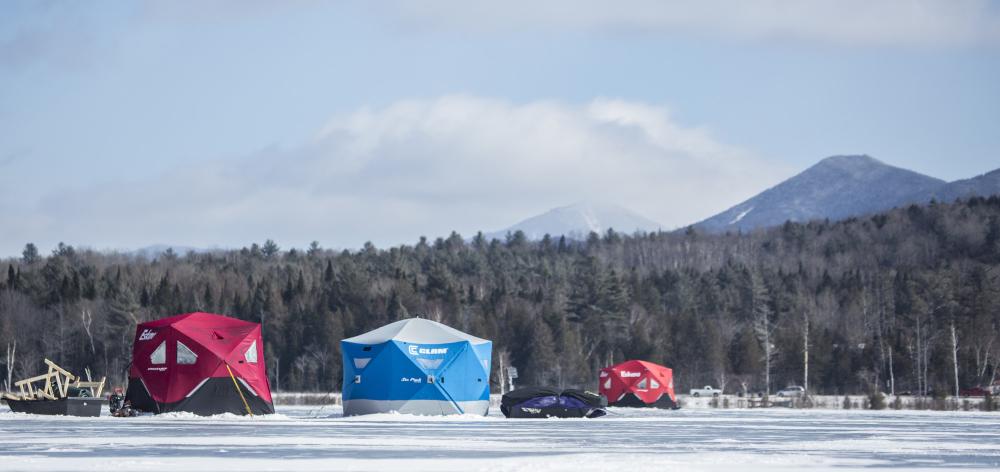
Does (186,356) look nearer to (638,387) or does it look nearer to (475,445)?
(475,445)

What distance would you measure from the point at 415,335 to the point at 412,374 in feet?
6.98

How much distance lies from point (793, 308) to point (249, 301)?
59069 mm

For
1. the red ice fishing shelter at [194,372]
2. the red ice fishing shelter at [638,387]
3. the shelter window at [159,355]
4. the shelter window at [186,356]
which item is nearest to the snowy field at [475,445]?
the red ice fishing shelter at [194,372]

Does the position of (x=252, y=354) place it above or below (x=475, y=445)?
above

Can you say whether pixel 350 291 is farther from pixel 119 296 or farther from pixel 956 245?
pixel 956 245

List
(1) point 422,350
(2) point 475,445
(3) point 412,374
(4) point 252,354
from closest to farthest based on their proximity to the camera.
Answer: (2) point 475,445, (4) point 252,354, (3) point 412,374, (1) point 422,350

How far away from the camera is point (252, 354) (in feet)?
159

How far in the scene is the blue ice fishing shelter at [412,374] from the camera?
50.1 metres

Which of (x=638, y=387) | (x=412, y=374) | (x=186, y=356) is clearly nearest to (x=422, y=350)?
(x=412, y=374)

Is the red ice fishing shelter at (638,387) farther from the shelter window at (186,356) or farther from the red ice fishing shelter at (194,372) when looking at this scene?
the shelter window at (186,356)

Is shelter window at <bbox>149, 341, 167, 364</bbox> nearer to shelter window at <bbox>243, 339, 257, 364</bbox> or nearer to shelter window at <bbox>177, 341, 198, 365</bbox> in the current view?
shelter window at <bbox>177, 341, 198, 365</bbox>

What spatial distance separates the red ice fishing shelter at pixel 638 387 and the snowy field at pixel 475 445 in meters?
23.3

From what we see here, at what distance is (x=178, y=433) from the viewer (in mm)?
35250

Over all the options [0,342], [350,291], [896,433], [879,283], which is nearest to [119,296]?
[0,342]
